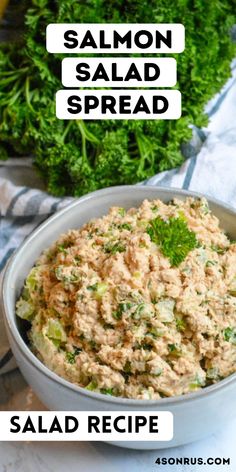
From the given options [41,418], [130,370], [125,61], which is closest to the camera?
[130,370]

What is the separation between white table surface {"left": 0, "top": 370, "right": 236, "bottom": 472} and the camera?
4.34 feet

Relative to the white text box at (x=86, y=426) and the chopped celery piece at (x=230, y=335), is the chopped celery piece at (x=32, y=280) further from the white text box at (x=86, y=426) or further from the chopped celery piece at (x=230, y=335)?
the chopped celery piece at (x=230, y=335)

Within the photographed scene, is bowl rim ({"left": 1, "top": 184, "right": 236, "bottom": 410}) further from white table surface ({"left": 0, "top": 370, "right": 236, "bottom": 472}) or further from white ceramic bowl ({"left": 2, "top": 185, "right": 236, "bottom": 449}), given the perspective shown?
white table surface ({"left": 0, "top": 370, "right": 236, "bottom": 472})

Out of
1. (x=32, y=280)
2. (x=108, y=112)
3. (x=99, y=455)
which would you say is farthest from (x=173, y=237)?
(x=108, y=112)

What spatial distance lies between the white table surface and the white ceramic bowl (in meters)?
0.07

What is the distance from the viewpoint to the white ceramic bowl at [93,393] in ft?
3.77

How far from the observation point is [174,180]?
5.82 feet

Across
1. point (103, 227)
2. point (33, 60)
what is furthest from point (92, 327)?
point (33, 60)

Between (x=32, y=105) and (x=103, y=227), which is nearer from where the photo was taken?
(x=103, y=227)

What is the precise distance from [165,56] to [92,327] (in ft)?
2.79

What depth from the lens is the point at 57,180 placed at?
6.03 ft

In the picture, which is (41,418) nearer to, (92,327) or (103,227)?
(92,327)

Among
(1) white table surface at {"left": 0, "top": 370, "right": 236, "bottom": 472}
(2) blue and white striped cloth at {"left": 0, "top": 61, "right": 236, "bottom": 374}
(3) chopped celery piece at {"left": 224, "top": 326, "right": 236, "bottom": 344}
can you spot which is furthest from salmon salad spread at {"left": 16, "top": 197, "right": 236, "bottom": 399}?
(2) blue and white striped cloth at {"left": 0, "top": 61, "right": 236, "bottom": 374}

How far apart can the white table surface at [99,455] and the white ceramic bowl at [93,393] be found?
7 centimetres
